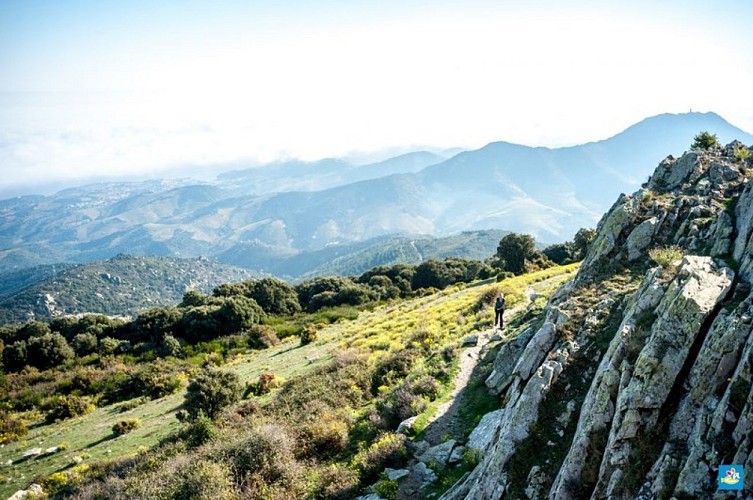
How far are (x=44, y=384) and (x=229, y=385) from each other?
842 inches

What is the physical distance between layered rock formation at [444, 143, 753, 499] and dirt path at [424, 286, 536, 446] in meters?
2.10

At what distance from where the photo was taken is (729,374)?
8.43 m

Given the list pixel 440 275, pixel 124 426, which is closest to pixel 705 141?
pixel 124 426

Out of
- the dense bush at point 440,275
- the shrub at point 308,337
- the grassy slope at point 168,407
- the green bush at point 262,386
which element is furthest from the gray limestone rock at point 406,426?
the dense bush at point 440,275

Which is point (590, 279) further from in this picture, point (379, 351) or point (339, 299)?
point (339, 299)

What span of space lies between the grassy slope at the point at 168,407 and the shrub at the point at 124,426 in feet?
1.33

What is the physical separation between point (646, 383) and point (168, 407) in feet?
90.0

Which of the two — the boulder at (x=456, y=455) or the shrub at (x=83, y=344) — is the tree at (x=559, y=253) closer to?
the boulder at (x=456, y=455)

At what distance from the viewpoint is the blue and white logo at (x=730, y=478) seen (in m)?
6.91

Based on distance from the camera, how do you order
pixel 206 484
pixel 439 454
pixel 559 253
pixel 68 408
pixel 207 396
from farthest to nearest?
pixel 559 253 < pixel 68 408 < pixel 207 396 < pixel 439 454 < pixel 206 484

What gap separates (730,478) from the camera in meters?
7.04

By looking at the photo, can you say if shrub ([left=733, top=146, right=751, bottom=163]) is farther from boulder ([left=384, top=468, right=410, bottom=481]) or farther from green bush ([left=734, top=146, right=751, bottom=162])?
boulder ([left=384, top=468, right=410, bottom=481])

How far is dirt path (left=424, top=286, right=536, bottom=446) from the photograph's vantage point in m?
15.9

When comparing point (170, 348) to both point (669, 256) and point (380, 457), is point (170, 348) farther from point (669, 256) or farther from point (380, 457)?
point (669, 256)
